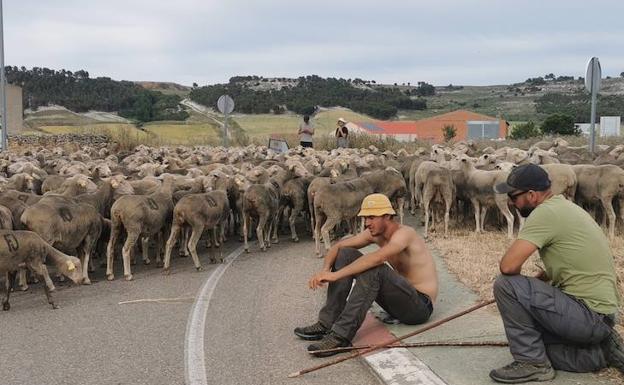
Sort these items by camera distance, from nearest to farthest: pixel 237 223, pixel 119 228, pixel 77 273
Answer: pixel 77 273
pixel 119 228
pixel 237 223

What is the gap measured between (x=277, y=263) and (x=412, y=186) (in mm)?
6613

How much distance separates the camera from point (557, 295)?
228 inches

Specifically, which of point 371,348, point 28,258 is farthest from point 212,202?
point 371,348

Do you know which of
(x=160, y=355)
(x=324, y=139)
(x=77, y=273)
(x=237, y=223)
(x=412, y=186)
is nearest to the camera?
(x=160, y=355)

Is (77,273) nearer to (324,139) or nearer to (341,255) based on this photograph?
(341,255)

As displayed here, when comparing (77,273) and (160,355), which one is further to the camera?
(77,273)

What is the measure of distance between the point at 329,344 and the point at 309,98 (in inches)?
3269

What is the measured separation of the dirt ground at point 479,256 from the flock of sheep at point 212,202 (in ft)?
1.81

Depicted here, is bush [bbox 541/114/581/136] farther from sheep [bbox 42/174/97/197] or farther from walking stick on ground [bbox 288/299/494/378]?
walking stick on ground [bbox 288/299/494/378]

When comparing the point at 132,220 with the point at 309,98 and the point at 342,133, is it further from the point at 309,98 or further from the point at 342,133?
the point at 309,98

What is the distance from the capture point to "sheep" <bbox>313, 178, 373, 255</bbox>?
13.8 metres

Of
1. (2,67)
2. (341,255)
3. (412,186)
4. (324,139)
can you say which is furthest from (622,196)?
(2,67)

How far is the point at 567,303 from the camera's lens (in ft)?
18.9

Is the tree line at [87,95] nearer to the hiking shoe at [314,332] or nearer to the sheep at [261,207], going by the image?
the sheep at [261,207]
